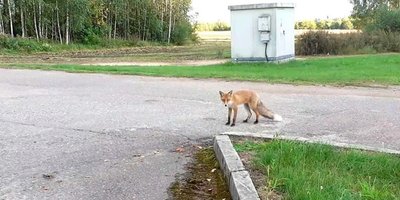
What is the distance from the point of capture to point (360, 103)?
34.3 feet

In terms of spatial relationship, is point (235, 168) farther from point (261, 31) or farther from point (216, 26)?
point (216, 26)

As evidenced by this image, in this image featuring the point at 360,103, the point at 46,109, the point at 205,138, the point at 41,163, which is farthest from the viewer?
the point at 360,103

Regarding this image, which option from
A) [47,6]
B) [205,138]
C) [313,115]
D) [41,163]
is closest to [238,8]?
[313,115]

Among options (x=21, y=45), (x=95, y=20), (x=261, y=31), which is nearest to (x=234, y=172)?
(x=261, y=31)

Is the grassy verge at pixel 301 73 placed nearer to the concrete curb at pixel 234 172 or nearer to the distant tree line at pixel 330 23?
the concrete curb at pixel 234 172

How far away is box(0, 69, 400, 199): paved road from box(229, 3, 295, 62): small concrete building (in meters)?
7.01

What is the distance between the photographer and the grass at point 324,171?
4062 mm

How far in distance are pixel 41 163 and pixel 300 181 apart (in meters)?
2.90

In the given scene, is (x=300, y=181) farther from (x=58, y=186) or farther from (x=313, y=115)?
(x=313, y=115)

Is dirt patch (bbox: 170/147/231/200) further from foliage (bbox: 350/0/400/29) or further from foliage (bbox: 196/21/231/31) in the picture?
foliage (bbox: 196/21/231/31)

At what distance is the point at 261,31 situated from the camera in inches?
819

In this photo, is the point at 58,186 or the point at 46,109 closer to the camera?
the point at 58,186

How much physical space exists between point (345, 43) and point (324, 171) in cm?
2578

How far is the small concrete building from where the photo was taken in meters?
20.7
